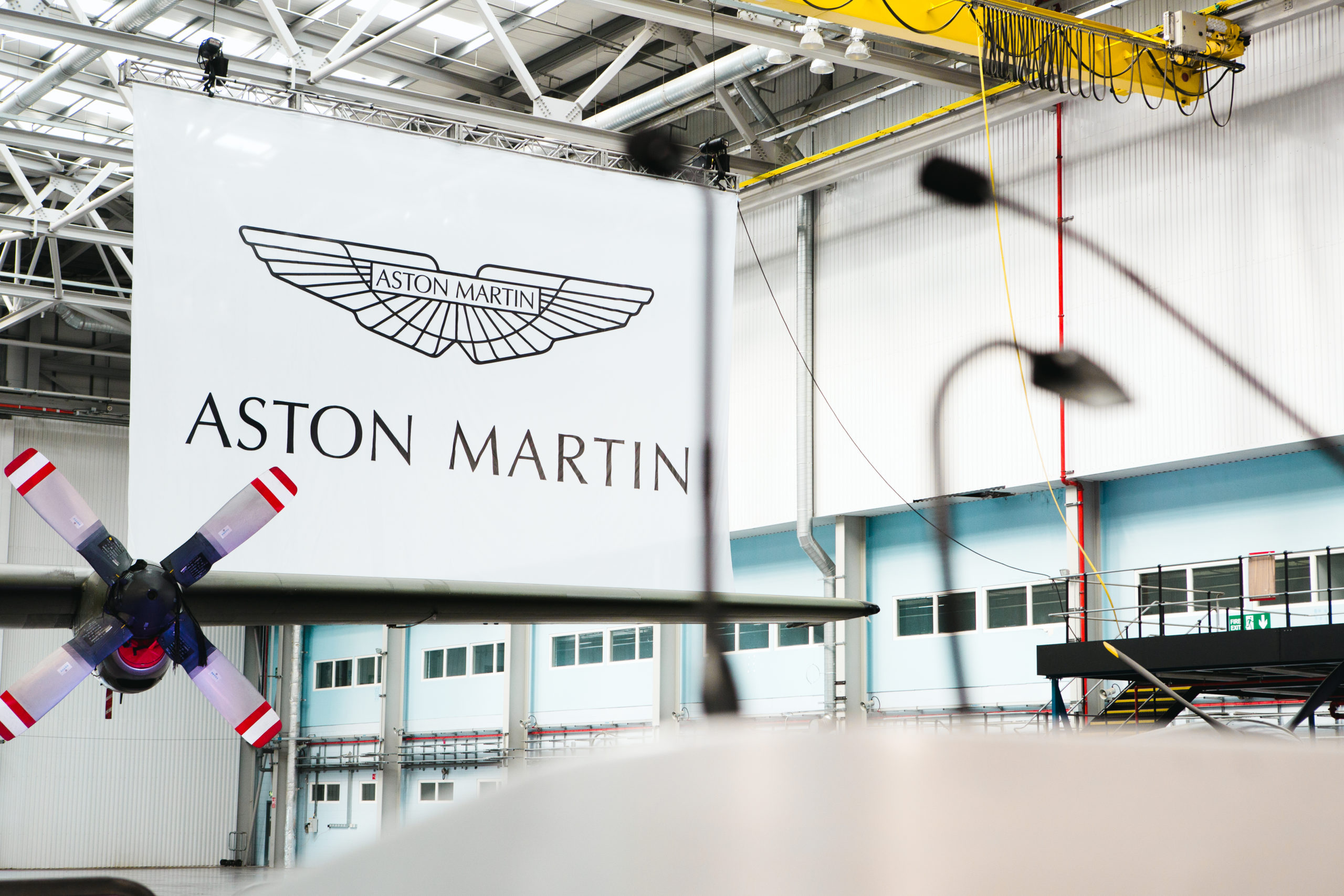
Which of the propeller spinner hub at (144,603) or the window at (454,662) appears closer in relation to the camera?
the propeller spinner hub at (144,603)

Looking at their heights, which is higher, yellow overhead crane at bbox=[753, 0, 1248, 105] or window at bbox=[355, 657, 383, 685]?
yellow overhead crane at bbox=[753, 0, 1248, 105]

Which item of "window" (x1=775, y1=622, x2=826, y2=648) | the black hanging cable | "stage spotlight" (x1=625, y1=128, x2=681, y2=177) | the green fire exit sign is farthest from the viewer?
"window" (x1=775, y1=622, x2=826, y2=648)

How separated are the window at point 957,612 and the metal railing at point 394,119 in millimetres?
7487

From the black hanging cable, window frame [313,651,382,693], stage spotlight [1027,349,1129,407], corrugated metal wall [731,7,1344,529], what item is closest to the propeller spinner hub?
the black hanging cable

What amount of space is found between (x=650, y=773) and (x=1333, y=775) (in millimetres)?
624

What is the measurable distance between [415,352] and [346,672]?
1990 centimetres

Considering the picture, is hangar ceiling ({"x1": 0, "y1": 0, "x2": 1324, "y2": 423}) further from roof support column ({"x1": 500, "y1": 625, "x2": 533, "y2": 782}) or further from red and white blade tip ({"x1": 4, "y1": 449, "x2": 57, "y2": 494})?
roof support column ({"x1": 500, "y1": 625, "x2": 533, "y2": 782})

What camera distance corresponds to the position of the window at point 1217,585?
53.7ft

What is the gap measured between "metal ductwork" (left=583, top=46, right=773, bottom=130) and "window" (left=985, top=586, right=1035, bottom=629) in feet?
28.3

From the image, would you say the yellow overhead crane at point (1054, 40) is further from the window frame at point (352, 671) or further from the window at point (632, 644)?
the window frame at point (352, 671)

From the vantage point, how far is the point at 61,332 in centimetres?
3262

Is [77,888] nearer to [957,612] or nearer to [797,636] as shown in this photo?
[957,612]

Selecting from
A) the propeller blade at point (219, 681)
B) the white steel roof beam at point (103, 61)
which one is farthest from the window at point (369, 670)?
the propeller blade at point (219, 681)

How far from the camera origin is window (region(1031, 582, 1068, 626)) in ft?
60.0
